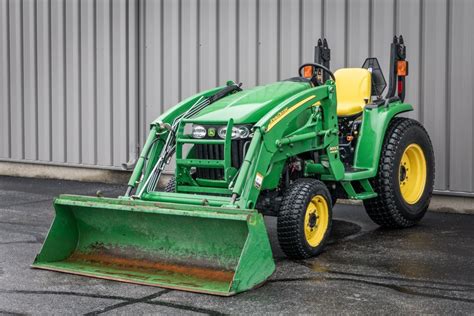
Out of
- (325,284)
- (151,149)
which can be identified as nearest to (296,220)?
(325,284)

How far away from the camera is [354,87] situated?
27.8 feet

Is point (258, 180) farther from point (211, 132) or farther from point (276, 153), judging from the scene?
point (211, 132)

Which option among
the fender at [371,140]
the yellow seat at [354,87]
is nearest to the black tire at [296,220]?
the fender at [371,140]

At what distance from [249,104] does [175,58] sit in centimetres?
489

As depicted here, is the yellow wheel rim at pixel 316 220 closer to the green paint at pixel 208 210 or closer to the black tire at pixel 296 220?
the black tire at pixel 296 220

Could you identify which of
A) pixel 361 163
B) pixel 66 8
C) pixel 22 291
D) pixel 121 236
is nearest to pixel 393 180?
pixel 361 163

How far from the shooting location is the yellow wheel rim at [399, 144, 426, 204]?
856 centimetres

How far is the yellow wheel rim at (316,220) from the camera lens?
22.9 ft

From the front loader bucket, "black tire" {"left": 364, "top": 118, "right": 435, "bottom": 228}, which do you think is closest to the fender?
"black tire" {"left": 364, "top": 118, "right": 435, "bottom": 228}

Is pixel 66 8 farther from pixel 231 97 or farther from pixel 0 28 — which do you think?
pixel 231 97

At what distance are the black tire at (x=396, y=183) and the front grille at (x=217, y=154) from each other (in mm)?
1755

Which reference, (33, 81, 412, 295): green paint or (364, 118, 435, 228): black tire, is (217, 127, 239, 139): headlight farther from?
(364, 118, 435, 228): black tire

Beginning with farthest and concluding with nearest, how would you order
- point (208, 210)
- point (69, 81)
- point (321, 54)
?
1. point (69, 81)
2. point (321, 54)
3. point (208, 210)

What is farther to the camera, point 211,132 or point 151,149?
point 151,149
